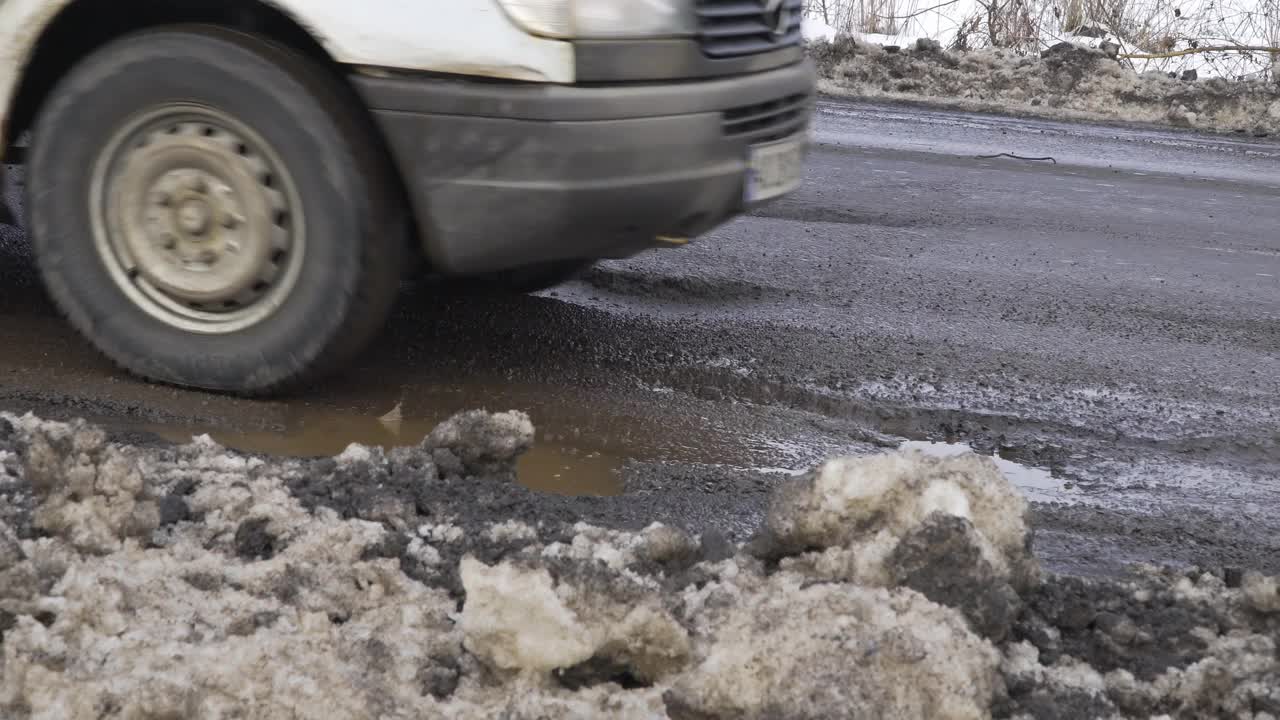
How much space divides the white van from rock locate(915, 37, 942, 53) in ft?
32.6

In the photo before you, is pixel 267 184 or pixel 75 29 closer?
pixel 267 184

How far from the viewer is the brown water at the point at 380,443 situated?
133 inches

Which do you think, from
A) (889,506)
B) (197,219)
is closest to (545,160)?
(197,219)

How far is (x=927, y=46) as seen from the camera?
43.8 ft

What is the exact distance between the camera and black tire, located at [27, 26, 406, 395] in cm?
351

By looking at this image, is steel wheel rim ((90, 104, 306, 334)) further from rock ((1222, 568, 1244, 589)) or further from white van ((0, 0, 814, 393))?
rock ((1222, 568, 1244, 589))

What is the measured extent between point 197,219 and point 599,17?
124cm

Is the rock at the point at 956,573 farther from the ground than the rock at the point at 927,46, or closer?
closer

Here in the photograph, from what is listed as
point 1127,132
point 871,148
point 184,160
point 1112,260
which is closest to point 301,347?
point 184,160

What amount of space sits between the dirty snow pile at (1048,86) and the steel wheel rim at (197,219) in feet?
29.7

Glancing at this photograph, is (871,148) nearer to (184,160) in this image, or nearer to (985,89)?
(985,89)

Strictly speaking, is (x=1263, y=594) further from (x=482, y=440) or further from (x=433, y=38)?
(x=433, y=38)

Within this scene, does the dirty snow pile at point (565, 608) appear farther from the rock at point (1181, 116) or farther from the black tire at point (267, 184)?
the rock at point (1181, 116)

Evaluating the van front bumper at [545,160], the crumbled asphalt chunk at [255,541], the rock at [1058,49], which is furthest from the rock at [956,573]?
the rock at [1058,49]
